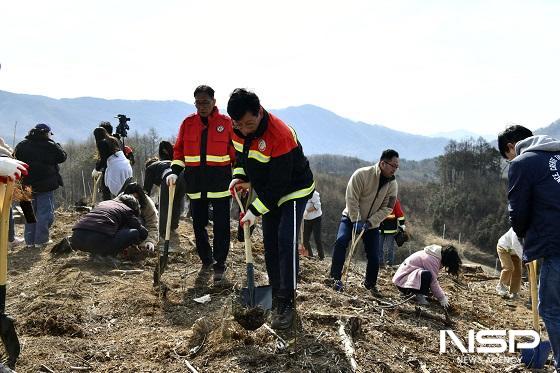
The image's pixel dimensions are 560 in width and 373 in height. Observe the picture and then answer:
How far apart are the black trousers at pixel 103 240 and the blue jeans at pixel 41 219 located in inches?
65.4

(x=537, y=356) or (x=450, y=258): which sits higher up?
(x=450, y=258)

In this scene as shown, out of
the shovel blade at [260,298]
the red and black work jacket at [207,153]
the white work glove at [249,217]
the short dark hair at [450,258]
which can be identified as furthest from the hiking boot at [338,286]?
the white work glove at [249,217]

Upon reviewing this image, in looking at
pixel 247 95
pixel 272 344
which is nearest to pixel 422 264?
pixel 272 344

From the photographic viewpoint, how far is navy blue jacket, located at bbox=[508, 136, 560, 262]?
3.07 m

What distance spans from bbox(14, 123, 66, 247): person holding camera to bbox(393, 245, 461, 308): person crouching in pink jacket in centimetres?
515

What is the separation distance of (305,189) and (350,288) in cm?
248

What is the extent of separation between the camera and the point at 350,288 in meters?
5.71

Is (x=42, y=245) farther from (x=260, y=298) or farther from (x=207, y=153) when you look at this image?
(x=260, y=298)

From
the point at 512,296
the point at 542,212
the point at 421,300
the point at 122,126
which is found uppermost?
the point at 122,126

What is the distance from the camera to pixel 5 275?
282cm

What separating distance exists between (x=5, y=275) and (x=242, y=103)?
1.85 m

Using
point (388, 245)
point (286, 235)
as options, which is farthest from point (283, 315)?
point (388, 245)

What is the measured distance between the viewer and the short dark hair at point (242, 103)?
3.28 m

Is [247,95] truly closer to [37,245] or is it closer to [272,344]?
[272,344]
